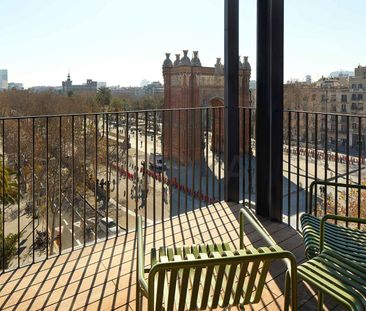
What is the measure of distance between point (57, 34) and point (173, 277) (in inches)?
1229

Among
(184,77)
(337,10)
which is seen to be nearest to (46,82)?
(184,77)

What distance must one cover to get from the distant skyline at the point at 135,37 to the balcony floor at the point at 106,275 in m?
1.55

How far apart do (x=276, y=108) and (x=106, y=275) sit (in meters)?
1.95

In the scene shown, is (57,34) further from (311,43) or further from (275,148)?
(275,148)

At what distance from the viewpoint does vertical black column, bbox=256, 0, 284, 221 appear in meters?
2.96

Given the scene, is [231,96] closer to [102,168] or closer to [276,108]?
[276,108]

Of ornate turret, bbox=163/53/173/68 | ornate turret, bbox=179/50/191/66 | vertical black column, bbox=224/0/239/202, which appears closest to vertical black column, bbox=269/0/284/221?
vertical black column, bbox=224/0/239/202

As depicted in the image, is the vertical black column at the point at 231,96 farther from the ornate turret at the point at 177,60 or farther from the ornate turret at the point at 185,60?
the ornate turret at the point at 177,60

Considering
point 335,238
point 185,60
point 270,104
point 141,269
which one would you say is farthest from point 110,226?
point 141,269

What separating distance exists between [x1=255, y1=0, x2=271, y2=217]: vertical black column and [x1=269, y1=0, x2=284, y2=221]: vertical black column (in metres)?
0.07

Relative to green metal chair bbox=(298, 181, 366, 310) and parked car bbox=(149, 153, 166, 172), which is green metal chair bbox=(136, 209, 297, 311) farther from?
parked car bbox=(149, 153, 166, 172)

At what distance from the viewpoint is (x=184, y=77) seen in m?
19.8

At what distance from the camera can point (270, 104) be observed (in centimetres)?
304

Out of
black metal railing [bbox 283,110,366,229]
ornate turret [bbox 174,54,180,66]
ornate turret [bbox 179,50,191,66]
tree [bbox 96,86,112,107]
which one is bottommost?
black metal railing [bbox 283,110,366,229]
